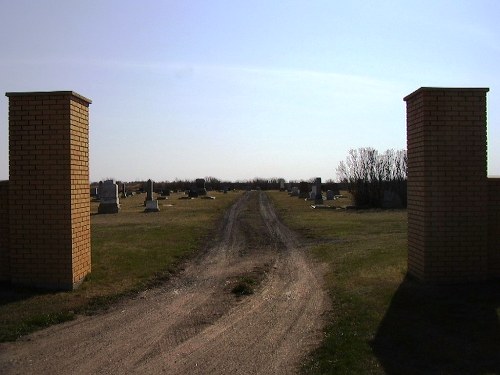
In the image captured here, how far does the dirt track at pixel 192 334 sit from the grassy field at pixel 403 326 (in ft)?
1.11

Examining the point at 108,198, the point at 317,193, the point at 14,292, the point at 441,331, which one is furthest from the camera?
the point at 317,193

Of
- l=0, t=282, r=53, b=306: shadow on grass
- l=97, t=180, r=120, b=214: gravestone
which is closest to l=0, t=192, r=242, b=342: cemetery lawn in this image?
l=0, t=282, r=53, b=306: shadow on grass

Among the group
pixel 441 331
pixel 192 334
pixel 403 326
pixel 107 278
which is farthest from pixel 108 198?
pixel 441 331

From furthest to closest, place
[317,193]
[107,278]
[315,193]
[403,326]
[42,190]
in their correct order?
1. [315,193]
2. [317,193]
3. [107,278]
4. [42,190]
5. [403,326]

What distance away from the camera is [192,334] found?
5.86 m

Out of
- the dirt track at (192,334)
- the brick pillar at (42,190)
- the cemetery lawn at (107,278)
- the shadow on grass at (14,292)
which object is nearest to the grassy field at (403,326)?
the dirt track at (192,334)

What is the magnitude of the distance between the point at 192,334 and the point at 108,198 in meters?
22.5

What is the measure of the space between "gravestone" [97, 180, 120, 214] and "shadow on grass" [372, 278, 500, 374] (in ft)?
71.1

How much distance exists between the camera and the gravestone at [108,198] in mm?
26953

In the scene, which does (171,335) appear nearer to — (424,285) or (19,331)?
(19,331)

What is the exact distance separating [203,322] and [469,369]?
3079mm

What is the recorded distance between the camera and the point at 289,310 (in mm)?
6922

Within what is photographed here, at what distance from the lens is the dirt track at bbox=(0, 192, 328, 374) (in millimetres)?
4879

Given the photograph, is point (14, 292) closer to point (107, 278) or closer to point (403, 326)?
point (107, 278)
